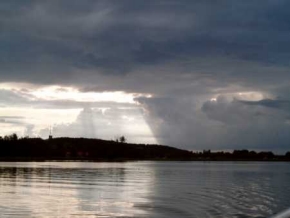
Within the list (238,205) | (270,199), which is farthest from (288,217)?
(270,199)

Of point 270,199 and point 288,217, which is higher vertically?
point 288,217

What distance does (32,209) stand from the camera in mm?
34250

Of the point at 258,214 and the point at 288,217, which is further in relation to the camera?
the point at 258,214

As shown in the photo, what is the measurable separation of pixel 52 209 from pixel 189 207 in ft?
35.7

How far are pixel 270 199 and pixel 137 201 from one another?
1277cm

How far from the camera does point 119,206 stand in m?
38.8

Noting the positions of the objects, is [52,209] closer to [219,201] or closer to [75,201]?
[75,201]

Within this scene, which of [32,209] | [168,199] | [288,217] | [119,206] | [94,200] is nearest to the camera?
[288,217]

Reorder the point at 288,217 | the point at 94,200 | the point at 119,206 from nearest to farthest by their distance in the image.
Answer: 1. the point at 288,217
2. the point at 119,206
3. the point at 94,200

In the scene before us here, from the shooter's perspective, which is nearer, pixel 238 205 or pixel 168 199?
pixel 238 205

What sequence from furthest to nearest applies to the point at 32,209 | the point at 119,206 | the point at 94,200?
1. the point at 94,200
2. the point at 119,206
3. the point at 32,209

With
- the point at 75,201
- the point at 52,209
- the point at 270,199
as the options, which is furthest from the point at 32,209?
the point at 270,199

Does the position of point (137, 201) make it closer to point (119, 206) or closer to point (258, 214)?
point (119, 206)

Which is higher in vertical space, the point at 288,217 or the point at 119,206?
the point at 288,217
